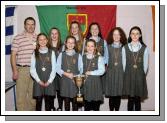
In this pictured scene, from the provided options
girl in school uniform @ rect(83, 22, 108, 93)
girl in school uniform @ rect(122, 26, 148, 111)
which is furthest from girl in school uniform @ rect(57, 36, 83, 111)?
girl in school uniform @ rect(122, 26, 148, 111)

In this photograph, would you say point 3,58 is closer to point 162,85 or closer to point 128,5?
point 128,5

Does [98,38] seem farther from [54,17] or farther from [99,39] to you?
[54,17]

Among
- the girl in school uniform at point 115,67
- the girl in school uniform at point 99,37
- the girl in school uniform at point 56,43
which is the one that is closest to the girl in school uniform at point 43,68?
the girl in school uniform at point 56,43

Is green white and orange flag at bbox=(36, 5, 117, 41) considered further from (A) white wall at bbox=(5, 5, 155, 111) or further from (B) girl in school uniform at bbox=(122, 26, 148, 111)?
(B) girl in school uniform at bbox=(122, 26, 148, 111)

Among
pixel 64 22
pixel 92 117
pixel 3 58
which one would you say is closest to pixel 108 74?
pixel 92 117

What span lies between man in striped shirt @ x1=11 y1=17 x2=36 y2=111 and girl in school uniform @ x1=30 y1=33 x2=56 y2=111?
0.04m

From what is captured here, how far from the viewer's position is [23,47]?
308 centimetres

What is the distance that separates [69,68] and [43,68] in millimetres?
217

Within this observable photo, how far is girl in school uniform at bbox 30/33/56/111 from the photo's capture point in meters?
3.06

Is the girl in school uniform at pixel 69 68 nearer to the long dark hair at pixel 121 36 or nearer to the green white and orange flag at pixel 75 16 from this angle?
the green white and orange flag at pixel 75 16

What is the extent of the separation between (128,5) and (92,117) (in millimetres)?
972

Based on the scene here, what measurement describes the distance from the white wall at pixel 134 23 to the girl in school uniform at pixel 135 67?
0.04m

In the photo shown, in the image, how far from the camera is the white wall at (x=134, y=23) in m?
3.04

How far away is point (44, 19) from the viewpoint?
3.08 metres
